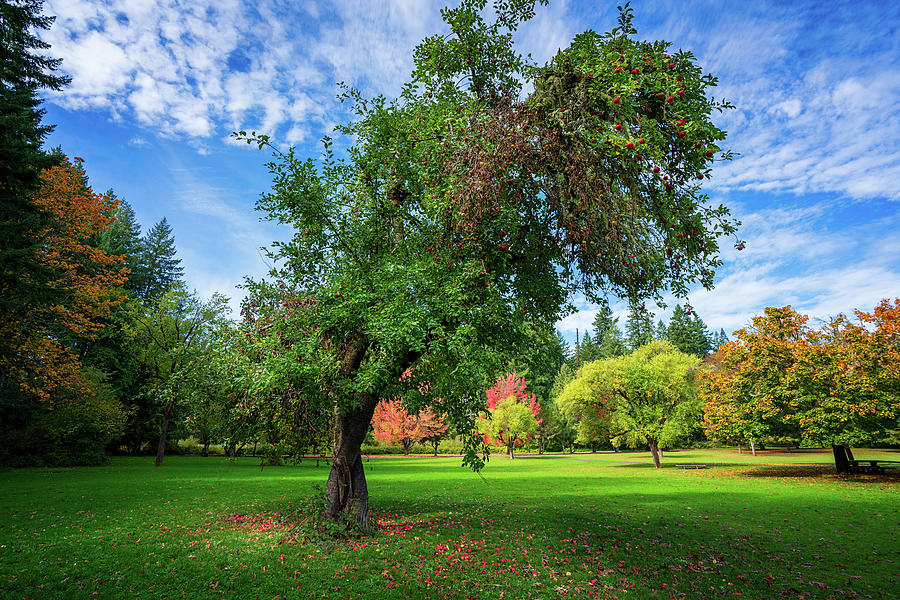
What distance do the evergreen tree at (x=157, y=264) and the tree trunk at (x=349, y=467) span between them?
5095 cm

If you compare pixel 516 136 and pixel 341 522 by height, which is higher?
pixel 516 136

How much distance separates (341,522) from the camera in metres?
9.67

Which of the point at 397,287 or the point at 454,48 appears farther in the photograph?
the point at 454,48

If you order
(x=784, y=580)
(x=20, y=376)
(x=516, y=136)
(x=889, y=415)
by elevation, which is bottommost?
(x=784, y=580)

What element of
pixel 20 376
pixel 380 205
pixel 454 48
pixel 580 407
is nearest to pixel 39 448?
pixel 20 376

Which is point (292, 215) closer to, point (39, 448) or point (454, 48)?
point (454, 48)

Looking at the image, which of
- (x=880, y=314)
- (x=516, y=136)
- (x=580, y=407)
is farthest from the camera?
(x=580, y=407)

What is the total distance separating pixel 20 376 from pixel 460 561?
2554 centimetres

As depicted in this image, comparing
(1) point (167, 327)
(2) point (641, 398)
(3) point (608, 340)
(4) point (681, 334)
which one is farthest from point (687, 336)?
(1) point (167, 327)

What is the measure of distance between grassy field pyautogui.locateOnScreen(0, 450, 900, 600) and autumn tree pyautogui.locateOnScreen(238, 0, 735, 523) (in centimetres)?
216

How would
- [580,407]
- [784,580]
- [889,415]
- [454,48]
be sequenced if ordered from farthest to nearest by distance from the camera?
[580,407]
[889,415]
[454,48]
[784,580]

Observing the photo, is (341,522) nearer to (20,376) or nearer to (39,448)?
(20,376)

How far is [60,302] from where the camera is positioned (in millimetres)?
19875

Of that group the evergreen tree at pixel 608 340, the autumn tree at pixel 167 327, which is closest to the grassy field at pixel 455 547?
the autumn tree at pixel 167 327
